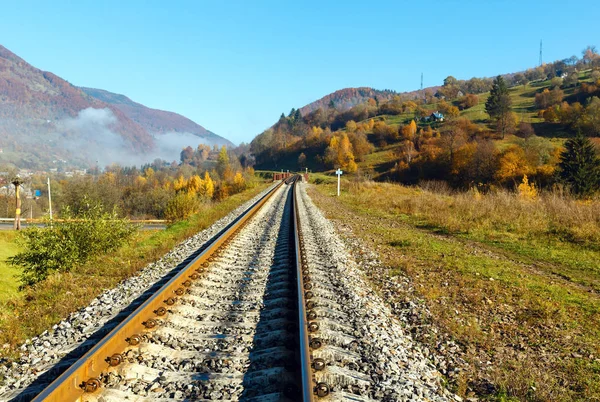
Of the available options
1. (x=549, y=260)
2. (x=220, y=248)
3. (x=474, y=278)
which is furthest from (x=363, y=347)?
(x=549, y=260)

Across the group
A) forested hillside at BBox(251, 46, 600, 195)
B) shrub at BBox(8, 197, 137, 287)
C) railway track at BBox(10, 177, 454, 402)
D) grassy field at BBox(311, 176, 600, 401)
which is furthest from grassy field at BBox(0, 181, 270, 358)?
forested hillside at BBox(251, 46, 600, 195)

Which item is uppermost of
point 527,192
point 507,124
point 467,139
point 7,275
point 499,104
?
point 499,104

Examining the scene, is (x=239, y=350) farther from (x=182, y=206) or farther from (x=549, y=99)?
(x=549, y=99)

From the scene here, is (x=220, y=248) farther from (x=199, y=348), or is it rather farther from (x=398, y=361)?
(x=398, y=361)

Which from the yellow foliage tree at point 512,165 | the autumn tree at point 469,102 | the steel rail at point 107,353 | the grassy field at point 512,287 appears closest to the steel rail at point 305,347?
the grassy field at point 512,287

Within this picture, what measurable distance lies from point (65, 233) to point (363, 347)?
27.5 ft

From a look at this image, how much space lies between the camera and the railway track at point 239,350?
123 inches

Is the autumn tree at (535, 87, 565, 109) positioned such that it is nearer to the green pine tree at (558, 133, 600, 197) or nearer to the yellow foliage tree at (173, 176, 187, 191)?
the green pine tree at (558, 133, 600, 197)

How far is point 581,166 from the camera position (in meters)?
46.6

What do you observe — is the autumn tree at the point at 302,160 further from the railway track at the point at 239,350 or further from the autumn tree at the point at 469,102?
the railway track at the point at 239,350

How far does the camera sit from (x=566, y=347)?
184 inches

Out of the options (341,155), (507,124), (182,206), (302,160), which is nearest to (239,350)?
(182,206)

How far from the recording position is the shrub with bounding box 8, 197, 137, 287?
352 inches

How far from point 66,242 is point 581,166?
54362mm
